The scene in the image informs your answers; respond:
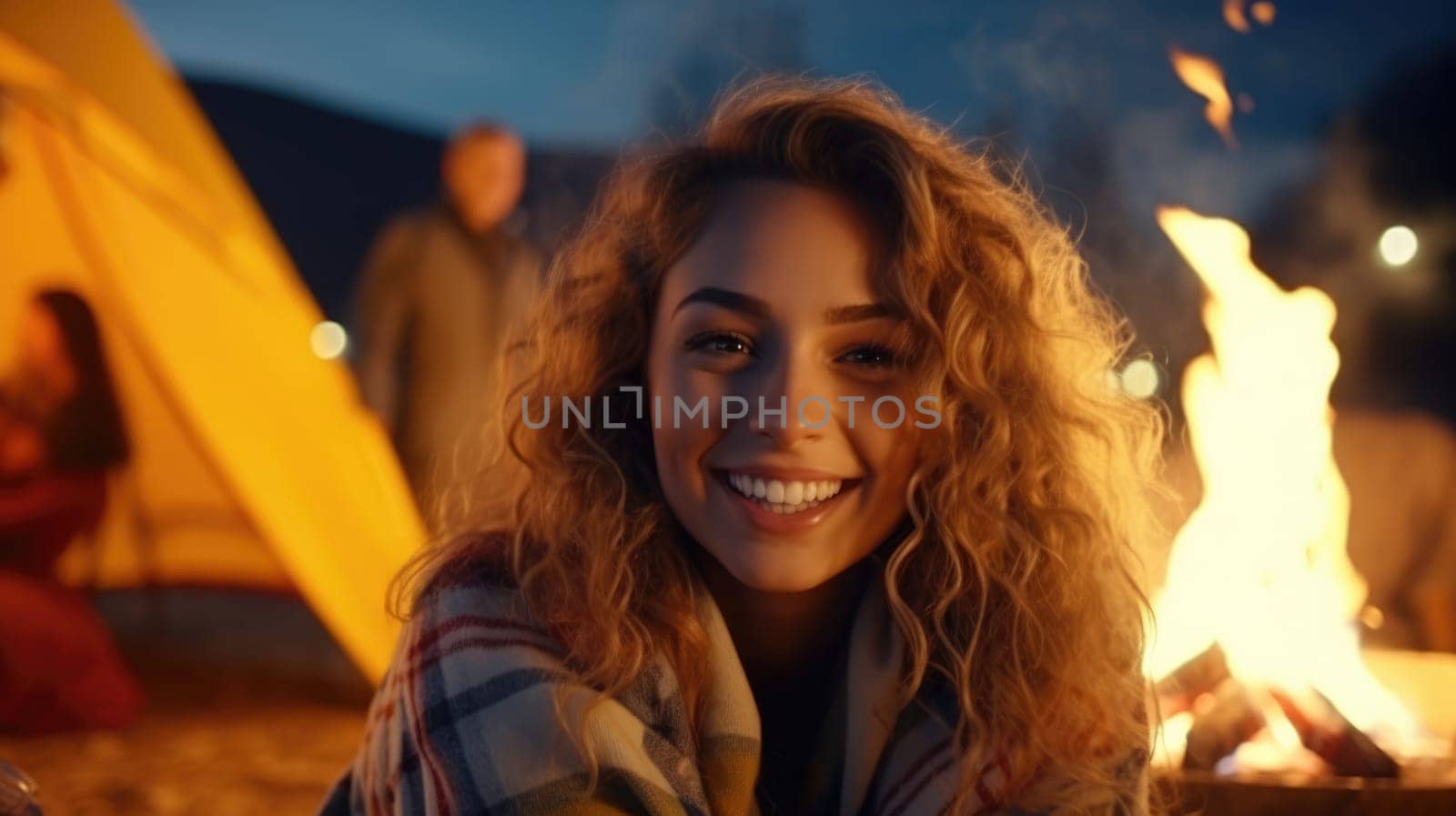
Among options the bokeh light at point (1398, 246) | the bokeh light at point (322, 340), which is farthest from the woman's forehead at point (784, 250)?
the bokeh light at point (1398, 246)

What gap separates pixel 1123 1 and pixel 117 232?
6274 millimetres

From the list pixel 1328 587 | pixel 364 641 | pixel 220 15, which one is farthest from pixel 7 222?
pixel 220 15

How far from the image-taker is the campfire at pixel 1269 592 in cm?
213

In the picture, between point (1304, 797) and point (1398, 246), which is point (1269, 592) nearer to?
point (1304, 797)

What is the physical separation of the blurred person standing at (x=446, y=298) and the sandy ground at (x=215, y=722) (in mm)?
830

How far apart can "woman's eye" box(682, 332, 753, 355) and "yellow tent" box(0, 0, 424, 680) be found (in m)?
2.73

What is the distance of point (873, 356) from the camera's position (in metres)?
1.32

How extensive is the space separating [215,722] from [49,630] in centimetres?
56

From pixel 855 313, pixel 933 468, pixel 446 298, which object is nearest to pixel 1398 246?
pixel 446 298

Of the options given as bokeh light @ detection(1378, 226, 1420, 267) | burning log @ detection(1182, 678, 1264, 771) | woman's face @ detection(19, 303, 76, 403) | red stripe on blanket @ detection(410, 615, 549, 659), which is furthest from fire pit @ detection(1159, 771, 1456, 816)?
bokeh light @ detection(1378, 226, 1420, 267)

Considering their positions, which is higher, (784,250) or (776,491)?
(784,250)

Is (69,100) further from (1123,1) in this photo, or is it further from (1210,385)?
(1123,1)

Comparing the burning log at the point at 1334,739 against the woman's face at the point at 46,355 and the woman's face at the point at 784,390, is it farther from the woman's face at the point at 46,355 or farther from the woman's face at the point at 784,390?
A: the woman's face at the point at 46,355

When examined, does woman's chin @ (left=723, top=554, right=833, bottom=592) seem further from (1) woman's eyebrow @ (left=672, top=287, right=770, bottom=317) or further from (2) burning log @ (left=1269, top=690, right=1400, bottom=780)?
(2) burning log @ (left=1269, top=690, right=1400, bottom=780)
